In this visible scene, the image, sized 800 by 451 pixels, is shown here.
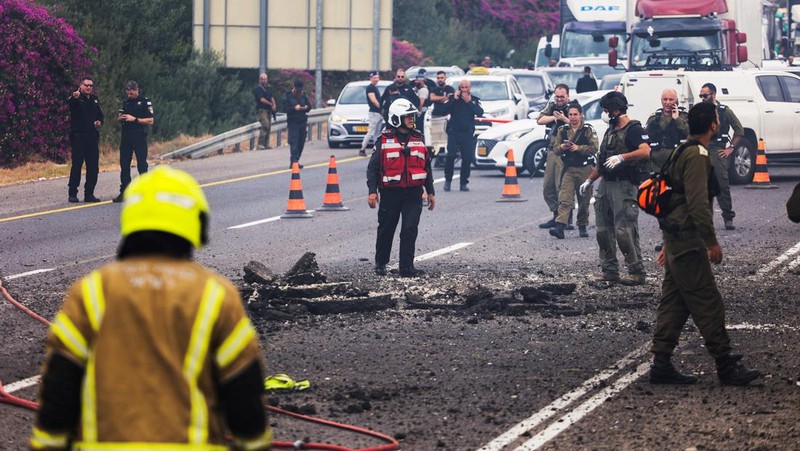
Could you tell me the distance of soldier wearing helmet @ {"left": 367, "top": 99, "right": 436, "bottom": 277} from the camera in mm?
12930

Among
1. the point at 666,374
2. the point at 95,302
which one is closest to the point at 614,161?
the point at 666,374

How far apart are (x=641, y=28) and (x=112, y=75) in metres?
11.4

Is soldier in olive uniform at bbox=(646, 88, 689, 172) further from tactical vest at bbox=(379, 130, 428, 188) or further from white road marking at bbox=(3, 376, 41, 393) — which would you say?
white road marking at bbox=(3, 376, 41, 393)

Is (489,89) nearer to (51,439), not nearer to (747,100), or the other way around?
(747,100)

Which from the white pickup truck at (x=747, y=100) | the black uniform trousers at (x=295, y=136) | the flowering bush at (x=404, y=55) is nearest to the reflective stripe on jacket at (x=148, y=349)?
the white pickup truck at (x=747, y=100)

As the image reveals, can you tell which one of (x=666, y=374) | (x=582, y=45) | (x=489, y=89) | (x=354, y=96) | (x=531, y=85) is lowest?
(x=666, y=374)

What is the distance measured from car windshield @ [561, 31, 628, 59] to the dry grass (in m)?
14.6

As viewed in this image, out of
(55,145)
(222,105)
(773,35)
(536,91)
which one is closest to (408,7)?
(773,35)

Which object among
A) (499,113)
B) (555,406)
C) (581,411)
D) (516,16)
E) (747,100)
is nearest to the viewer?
(581,411)

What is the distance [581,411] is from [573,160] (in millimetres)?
8061

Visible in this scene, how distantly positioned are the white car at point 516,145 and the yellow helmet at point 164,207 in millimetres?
20603

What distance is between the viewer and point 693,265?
8336 mm

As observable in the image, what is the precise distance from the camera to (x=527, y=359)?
9.11m

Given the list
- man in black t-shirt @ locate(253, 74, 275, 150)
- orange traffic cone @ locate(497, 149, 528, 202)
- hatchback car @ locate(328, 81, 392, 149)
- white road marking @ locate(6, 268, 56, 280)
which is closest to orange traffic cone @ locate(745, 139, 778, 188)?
orange traffic cone @ locate(497, 149, 528, 202)
